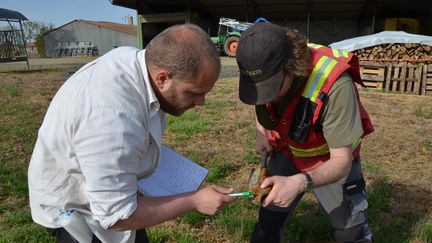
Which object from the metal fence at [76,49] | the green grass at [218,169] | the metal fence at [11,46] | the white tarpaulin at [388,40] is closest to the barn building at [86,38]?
the metal fence at [76,49]

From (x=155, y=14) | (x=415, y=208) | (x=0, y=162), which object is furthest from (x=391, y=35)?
(x=155, y=14)

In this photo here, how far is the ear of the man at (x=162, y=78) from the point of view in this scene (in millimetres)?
1477

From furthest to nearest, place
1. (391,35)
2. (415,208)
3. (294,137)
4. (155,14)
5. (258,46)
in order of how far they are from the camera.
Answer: (155,14) < (391,35) < (415,208) < (294,137) < (258,46)

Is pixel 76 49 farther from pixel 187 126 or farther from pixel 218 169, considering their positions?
pixel 218 169

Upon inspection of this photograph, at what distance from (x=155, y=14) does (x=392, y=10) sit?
50.2ft

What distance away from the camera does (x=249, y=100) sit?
6.55 feet

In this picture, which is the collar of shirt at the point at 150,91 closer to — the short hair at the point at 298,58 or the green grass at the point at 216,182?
the short hair at the point at 298,58

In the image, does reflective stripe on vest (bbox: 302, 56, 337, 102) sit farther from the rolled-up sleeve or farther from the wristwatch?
the rolled-up sleeve

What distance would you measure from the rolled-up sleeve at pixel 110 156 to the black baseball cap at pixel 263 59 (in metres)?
0.68

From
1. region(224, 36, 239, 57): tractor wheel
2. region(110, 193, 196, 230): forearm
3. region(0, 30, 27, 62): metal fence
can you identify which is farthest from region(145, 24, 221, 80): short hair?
region(224, 36, 239, 57): tractor wheel

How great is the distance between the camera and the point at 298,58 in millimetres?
1912

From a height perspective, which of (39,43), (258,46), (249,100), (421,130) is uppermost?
(258,46)

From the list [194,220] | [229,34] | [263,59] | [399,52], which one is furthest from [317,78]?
[229,34]

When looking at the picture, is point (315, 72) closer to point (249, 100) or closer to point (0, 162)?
point (249, 100)
